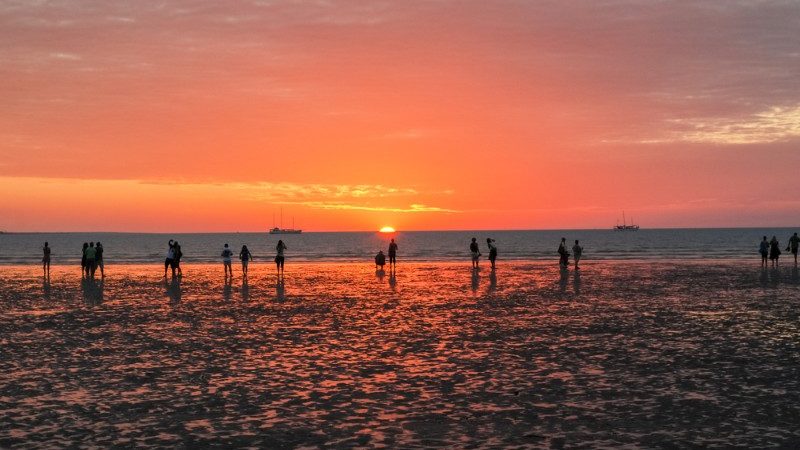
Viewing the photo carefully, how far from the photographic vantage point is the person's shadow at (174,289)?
28.4 m

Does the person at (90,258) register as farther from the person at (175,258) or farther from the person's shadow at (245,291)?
the person's shadow at (245,291)

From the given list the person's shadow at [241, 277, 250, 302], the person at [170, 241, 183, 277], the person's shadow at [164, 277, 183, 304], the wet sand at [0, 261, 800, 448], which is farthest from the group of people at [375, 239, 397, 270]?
the wet sand at [0, 261, 800, 448]

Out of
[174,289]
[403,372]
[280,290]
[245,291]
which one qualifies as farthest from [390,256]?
[403,372]

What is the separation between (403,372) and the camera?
1338 cm

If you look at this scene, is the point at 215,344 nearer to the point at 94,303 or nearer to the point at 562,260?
the point at 94,303

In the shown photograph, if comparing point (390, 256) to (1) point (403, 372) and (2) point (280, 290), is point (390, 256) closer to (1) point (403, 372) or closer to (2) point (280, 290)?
(2) point (280, 290)

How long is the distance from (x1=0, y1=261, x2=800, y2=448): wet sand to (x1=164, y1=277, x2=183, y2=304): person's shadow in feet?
4.25

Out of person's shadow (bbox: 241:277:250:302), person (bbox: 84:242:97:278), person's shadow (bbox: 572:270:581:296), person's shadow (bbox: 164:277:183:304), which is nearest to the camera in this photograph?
person's shadow (bbox: 164:277:183:304)

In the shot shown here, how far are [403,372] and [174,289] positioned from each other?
890 inches

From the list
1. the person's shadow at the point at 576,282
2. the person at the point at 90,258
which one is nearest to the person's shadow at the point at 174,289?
the person at the point at 90,258

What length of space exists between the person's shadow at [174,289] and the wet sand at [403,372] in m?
1.29

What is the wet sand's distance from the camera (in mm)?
9602

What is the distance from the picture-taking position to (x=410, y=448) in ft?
29.0

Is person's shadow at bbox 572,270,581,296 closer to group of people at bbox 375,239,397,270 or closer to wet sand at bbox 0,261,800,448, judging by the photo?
wet sand at bbox 0,261,800,448
